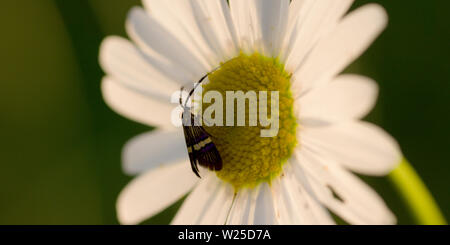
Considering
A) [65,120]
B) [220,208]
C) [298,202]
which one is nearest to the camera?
[298,202]

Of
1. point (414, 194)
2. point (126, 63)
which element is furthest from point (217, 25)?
point (414, 194)

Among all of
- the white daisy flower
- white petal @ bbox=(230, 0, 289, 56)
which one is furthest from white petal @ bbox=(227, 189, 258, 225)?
white petal @ bbox=(230, 0, 289, 56)

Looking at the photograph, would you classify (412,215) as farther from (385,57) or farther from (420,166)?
(385,57)

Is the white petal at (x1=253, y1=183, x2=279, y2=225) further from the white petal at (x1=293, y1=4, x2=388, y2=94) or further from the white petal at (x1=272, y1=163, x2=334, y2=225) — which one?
the white petal at (x1=293, y1=4, x2=388, y2=94)

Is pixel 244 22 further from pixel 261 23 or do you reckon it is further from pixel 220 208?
pixel 220 208

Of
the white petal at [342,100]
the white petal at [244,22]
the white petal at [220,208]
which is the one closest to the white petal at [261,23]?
the white petal at [244,22]
